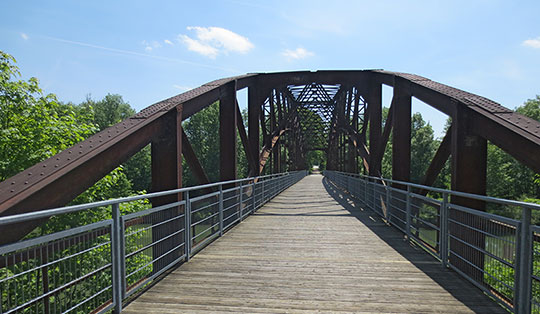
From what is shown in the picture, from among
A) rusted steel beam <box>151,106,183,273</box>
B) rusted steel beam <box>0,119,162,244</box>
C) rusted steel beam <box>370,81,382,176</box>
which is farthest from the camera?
rusted steel beam <box>370,81,382,176</box>

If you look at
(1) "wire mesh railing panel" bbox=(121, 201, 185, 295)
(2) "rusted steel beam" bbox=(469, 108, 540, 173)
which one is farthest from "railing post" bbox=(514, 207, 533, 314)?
(1) "wire mesh railing panel" bbox=(121, 201, 185, 295)

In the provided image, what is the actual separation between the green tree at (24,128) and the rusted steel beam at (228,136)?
6355 mm

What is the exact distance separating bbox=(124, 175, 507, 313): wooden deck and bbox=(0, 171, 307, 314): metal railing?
0.29 metres

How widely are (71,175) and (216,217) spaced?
3436 millimetres

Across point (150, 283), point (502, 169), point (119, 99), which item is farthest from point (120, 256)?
point (119, 99)

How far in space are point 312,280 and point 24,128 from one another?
12.7 meters

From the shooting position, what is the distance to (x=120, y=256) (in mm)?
3252

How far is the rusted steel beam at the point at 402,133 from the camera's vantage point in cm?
838

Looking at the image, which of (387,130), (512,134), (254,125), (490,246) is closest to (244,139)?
(254,125)

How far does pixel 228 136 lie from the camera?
28.9ft

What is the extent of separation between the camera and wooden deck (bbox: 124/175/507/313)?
3279mm

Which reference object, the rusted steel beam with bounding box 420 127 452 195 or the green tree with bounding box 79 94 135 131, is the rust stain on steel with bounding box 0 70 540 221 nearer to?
the rusted steel beam with bounding box 420 127 452 195

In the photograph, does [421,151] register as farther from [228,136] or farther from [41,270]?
[41,270]

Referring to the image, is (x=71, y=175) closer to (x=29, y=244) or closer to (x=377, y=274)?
(x=29, y=244)
